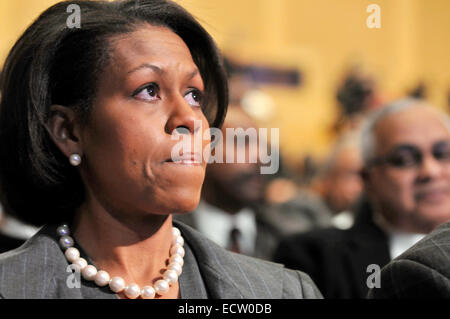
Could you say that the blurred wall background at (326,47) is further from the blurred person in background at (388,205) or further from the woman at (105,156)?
the woman at (105,156)

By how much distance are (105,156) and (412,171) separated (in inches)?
63.8

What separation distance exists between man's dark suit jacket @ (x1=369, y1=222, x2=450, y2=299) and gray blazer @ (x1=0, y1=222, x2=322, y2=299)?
26cm

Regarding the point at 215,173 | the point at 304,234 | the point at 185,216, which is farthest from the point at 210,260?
the point at 215,173

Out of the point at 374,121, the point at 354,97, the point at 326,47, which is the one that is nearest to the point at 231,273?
the point at 374,121

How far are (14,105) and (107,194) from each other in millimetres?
287

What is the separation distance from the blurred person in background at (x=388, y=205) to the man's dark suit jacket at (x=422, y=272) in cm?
118

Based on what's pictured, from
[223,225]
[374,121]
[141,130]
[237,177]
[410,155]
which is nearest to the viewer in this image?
[141,130]

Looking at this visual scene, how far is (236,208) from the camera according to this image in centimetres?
377

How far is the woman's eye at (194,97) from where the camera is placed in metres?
1.67

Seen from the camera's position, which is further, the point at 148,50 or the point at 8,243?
the point at 8,243

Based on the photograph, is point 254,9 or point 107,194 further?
point 254,9

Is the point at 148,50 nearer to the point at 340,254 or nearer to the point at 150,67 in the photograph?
the point at 150,67

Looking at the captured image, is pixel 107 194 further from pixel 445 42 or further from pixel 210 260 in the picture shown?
pixel 445 42
